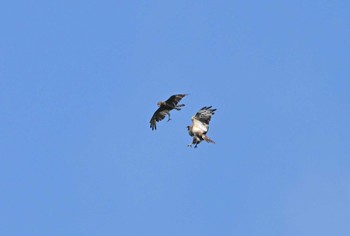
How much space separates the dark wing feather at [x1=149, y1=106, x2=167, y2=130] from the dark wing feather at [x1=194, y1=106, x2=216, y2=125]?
253 inches

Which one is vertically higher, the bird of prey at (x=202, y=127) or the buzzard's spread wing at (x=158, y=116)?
the buzzard's spread wing at (x=158, y=116)

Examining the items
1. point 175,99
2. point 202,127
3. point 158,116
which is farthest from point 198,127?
point 158,116

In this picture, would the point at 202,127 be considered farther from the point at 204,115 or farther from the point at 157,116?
the point at 157,116

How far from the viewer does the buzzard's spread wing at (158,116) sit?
3509 inches

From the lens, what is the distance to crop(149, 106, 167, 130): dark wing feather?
89.1 metres

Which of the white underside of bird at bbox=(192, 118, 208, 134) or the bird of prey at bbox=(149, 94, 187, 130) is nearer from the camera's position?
the white underside of bird at bbox=(192, 118, 208, 134)

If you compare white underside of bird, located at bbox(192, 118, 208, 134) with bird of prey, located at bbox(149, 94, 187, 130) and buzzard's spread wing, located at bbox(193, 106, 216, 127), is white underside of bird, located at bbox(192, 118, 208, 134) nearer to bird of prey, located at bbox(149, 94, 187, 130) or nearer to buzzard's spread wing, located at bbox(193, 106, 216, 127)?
buzzard's spread wing, located at bbox(193, 106, 216, 127)

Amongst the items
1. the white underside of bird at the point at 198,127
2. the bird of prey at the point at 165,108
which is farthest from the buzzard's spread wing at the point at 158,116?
the white underside of bird at the point at 198,127

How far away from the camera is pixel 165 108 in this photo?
8888 cm

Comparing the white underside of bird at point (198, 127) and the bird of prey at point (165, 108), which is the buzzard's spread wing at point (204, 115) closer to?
the white underside of bird at point (198, 127)

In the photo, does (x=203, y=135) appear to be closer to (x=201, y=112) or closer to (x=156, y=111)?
(x=201, y=112)

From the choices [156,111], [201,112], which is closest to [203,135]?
[201,112]

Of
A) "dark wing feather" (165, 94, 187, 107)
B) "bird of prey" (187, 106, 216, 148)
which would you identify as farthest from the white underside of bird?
"dark wing feather" (165, 94, 187, 107)

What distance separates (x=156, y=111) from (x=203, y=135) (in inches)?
307
